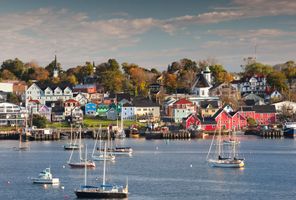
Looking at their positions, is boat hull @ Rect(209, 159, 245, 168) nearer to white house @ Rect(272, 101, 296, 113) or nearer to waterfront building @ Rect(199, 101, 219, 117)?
waterfront building @ Rect(199, 101, 219, 117)

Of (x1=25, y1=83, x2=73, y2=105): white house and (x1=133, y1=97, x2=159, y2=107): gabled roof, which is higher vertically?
(x1=25, y1=83, x2=73, y2=105): white house

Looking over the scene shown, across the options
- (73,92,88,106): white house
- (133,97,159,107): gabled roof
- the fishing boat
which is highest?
(73,92,88,106): white house

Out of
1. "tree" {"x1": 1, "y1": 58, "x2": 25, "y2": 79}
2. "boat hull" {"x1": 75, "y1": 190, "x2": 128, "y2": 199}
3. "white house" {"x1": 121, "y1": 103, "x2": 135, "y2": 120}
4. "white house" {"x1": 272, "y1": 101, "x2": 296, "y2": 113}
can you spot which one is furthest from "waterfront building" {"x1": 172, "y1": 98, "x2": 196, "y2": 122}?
"boat hull" {"x1": 75, "y1": 190, "x2": 128, "y2": 199}

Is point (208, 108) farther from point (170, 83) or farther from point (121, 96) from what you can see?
point (170, 83)

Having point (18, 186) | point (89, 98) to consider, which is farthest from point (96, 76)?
point (18, 186)

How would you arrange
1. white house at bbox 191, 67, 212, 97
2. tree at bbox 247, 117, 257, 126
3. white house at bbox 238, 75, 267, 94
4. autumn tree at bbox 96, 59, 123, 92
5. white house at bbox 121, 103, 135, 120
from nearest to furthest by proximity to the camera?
tree at bbox 247, 117, 257, 126 → white house at bbox 121, 103, 135, 120 → white house at bbox 191, 67, 212, 97 → autumn tree at bbox 96, 59, 123, 92 → white house at bbox 238, 75, 267, 94

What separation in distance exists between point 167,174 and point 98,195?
14941 mm

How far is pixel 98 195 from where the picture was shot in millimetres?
42781

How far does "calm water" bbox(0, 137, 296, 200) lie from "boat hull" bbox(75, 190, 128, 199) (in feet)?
3.95

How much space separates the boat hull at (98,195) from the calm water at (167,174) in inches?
47.4

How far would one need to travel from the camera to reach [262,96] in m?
140

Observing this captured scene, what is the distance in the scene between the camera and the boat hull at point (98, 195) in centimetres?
4275

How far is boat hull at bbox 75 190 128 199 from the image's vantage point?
4275 cm

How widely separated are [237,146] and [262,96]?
54059 millimetres
